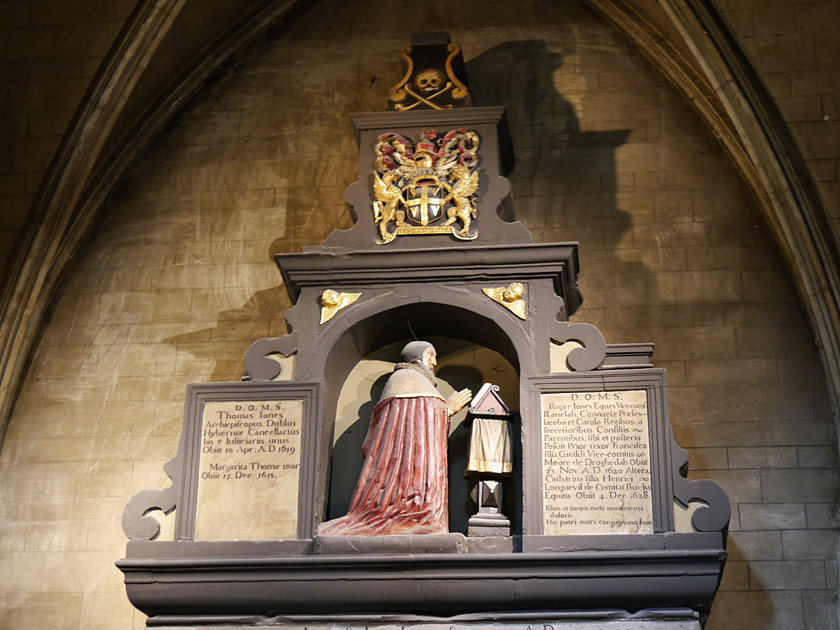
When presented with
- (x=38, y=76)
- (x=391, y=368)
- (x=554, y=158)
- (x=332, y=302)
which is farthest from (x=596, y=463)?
(x=38, y=76)

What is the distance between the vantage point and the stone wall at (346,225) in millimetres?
10750

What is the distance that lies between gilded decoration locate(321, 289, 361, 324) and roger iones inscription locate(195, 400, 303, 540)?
2.20 ft

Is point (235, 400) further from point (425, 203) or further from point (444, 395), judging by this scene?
point (425, 203)

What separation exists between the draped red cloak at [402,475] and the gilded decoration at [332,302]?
707 millimetres

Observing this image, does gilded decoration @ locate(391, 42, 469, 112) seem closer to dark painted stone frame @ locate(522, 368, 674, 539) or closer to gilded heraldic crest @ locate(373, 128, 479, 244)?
gilded heraldic crest @ locate(373, 128, 479, 244)

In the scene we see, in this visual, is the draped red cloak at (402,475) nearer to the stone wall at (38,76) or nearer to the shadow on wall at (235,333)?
the shadow on wall at (235,333)

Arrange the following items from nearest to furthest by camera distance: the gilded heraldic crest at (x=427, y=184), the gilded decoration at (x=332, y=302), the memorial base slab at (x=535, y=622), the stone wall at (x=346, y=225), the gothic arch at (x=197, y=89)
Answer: the memorial base slab at (x=535, y=622) → the gilded decoration at (x=332, y=302) → the gilded heraldic crest at (x=427, y=184) → the stone wall at (x=346, y=225) → the gothic arch at (x=197, y=89)

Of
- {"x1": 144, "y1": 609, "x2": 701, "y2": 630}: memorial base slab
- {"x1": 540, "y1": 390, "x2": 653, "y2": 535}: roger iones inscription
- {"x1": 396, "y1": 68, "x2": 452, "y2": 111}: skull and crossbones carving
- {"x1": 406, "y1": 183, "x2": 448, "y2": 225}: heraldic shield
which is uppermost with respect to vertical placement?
{"x1": 396, "y1": 68, "x2": 452, "y2": 111}: skull and crossbones carving

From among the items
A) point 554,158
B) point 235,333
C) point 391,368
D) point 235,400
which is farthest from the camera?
point 554,158

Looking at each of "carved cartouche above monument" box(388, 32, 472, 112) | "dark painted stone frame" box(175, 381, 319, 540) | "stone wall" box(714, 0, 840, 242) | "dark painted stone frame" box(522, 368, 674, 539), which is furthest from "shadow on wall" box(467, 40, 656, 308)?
"dark painted stone frame" box(175, 381, 319, 540)

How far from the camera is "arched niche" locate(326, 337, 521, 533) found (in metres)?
10.0

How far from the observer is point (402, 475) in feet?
31.1

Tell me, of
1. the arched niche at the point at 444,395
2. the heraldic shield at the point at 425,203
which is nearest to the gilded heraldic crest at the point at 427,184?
the heraldic shield at the point at 425,203

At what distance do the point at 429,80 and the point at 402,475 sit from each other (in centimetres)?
317
